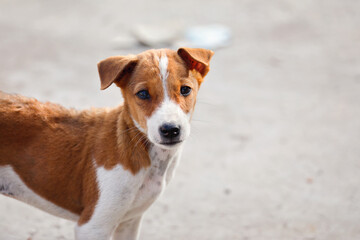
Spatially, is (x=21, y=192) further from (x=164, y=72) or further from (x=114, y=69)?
(x=164, y=72)

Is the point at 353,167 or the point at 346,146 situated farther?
the point at 346,146

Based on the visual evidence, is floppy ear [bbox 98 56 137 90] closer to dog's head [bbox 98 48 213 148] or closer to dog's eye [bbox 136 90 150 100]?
dog's head [bbox 98 48 213 148]

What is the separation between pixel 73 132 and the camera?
13.3 feet

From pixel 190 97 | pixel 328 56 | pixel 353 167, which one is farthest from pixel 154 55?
pixel 328 56

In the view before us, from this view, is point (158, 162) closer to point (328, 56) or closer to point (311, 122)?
point (311, 122)

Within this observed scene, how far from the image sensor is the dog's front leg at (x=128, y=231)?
174 inches

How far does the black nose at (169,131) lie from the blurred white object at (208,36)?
20.1ft

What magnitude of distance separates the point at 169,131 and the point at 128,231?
1.38m

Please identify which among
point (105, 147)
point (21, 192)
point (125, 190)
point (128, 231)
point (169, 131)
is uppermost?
point (169, 131)

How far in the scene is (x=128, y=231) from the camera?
4.46 metres

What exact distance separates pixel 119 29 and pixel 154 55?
22.2 feet

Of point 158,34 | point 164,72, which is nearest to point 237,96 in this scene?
point 158,34

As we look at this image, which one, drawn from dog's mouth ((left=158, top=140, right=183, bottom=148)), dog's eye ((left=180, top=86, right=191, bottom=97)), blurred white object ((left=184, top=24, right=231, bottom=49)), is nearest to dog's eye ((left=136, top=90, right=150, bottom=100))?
dog's eye ((left=180, top=86, right=191, bottom=97))

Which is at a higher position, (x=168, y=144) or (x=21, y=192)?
(x=168, y=144)
